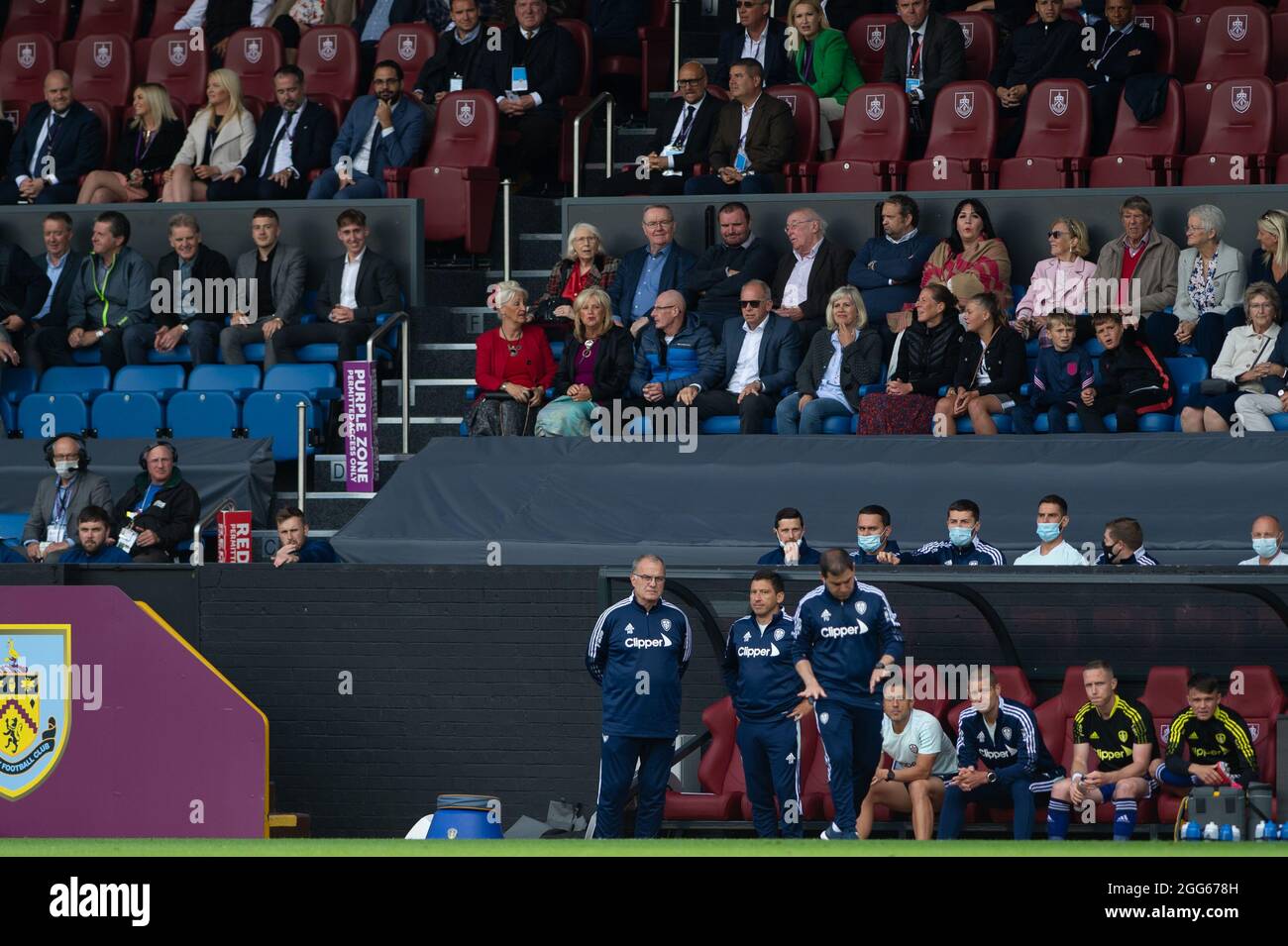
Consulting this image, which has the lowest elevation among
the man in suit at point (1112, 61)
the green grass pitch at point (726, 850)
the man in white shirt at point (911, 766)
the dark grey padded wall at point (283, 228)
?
the man in white shirt at point (911, 766)

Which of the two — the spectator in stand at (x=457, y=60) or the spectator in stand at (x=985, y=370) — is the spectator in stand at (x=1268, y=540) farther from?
the spectator in stand at (x=457, y=60)

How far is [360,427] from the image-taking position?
14.1m

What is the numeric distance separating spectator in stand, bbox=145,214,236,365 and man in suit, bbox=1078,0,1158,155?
6.57 metres

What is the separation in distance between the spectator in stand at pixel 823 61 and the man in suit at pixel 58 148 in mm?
5889

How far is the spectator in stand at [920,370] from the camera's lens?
43.1 ft

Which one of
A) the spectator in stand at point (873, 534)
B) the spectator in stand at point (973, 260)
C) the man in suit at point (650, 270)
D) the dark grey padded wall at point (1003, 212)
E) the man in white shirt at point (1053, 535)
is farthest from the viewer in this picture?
the man in suit at point (650, 270)

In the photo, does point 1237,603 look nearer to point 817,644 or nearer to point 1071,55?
point 817,644

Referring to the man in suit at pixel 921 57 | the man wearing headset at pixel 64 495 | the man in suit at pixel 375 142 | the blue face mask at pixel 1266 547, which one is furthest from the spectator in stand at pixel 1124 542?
the man in suit at pixel 375 142

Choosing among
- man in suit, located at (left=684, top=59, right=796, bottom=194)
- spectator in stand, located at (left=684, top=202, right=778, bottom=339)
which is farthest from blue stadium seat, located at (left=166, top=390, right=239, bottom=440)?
man in suit, located at (left=684, top=59, right=796, bottom=194)

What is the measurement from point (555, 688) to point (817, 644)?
1.96m

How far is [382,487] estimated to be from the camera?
44.9ft

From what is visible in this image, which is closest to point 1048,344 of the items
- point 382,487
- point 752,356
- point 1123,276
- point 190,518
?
point 1123,276

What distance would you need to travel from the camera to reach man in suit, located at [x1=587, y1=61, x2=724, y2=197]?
1571 cm

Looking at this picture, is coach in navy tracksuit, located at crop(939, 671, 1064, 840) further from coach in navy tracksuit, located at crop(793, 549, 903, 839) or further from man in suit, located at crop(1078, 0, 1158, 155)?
man in suit, located at crop(1078, 0, 1158, 155)
